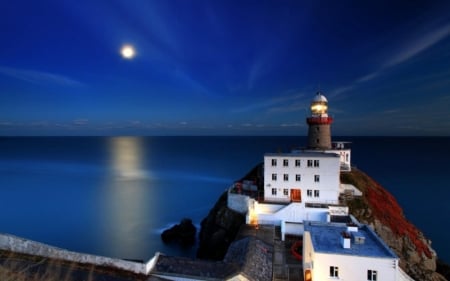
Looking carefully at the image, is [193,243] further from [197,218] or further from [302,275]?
[302,275]

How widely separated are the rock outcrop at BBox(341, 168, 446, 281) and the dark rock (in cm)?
1912

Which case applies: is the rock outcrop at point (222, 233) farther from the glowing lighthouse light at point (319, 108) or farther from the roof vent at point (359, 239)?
the glowing lighthouse light at point (319, 108)

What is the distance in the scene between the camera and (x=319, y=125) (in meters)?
37.2

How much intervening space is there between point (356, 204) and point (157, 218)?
28.8 meters

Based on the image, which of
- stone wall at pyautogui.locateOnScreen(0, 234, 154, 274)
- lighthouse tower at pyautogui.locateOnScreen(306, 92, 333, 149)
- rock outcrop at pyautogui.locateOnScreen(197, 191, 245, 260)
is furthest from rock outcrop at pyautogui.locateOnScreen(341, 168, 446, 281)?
stone wall at pyautogui.locateOnScreen(0, 234, 154, 274)

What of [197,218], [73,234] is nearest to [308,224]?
Result: [197,218]

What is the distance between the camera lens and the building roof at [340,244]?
14.4 m

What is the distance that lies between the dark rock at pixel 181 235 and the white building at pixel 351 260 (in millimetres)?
20541

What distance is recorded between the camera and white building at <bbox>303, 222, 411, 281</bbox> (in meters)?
13.9

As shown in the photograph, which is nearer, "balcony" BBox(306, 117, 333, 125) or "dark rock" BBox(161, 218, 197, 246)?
"dark rock" BBox(161, 218, 197, 246)

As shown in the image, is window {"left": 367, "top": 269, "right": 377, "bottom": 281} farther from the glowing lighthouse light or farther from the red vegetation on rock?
the glowing lighthouse light

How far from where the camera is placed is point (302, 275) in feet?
55.8

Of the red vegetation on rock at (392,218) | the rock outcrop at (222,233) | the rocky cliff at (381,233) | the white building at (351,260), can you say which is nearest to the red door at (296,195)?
the rocky cliff at (381,233)

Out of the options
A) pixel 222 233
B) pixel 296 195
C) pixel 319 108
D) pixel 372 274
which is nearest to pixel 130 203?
pixel 222 233
